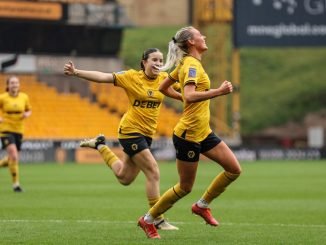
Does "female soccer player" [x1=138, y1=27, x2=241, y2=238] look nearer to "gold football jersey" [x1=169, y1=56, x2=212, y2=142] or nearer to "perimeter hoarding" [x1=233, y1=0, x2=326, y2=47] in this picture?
"gold football jersey" [x1=169, y1=56, x2=212, y2=142]

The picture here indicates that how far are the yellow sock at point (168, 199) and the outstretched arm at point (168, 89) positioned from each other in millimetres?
1230

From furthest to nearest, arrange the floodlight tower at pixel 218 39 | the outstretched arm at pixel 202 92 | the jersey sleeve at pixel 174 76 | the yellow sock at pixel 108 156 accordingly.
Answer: the floodlight tower at pixel 218 39 < the yellow sock at pixel 108 156 < the jersey sleeve at pixel 174 76 < the outstretched arm at pixel 202 92

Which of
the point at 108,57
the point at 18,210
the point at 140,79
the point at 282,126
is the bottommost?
the point at 282,126

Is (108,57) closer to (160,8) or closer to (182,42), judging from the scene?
(160,8)

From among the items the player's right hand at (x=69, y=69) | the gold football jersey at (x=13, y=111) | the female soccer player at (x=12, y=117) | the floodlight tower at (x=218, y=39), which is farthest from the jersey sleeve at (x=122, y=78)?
the floodlight tower at (x=218, y=39)

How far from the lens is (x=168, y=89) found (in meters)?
12.6

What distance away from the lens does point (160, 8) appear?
5584 centimetres

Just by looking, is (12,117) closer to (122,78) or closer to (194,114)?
(122,78)

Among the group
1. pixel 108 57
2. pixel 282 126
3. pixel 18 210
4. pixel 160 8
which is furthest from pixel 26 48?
pixel 18 210

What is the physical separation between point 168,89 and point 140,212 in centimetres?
382

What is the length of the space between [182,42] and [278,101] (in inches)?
1757

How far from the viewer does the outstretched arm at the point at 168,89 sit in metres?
12.3

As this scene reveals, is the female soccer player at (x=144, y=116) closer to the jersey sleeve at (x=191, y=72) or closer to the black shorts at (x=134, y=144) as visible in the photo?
the black shorts at (x=134, y=144)

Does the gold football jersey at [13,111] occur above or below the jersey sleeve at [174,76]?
below
